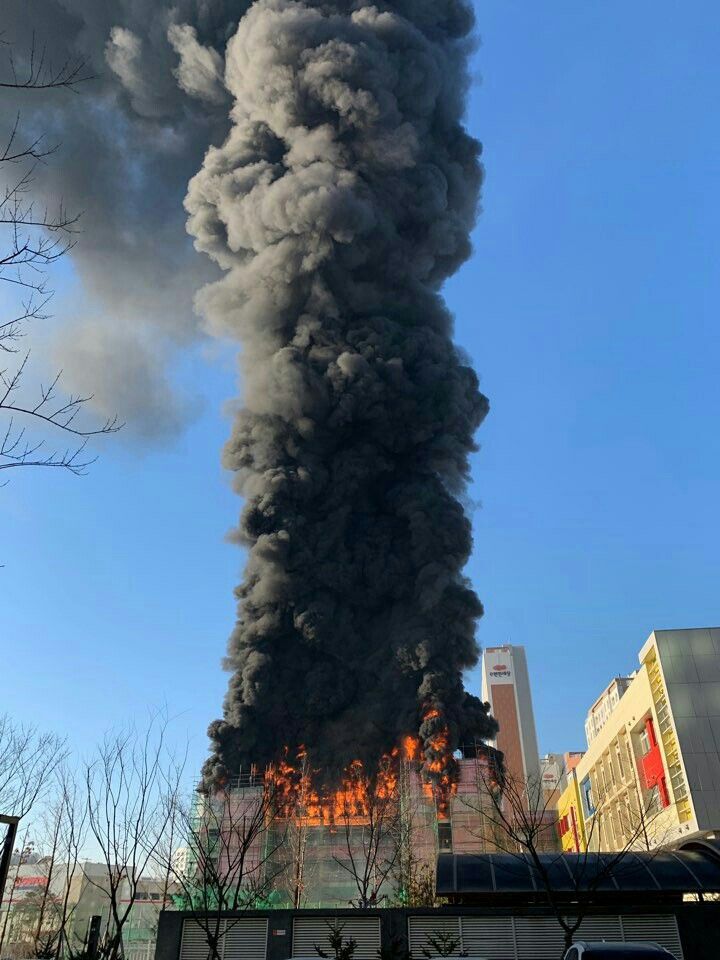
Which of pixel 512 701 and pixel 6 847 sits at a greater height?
pixel 512 701

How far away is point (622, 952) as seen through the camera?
8586mm

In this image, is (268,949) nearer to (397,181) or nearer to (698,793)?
(698,793)

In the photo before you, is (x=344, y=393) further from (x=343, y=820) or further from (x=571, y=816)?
(x=571, y=816)

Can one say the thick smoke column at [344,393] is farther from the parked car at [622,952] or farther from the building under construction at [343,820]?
the parked car at [622,952]

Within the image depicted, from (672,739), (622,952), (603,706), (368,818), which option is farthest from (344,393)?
(603,706)

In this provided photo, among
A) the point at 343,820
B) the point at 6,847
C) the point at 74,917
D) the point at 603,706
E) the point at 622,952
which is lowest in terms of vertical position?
the point at 622,952

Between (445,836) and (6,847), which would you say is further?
(445,836)

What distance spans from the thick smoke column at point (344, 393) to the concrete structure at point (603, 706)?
159 ft

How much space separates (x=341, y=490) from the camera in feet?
151

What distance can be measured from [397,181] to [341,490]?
74.6 feet

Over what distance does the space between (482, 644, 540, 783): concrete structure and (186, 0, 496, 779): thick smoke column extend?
227 ft

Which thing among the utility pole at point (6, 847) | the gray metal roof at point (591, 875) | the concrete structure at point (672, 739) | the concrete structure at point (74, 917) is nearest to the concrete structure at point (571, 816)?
the concrete structure at point (672, 739)

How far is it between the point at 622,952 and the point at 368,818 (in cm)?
3038

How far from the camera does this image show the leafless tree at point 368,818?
33.1 metres
